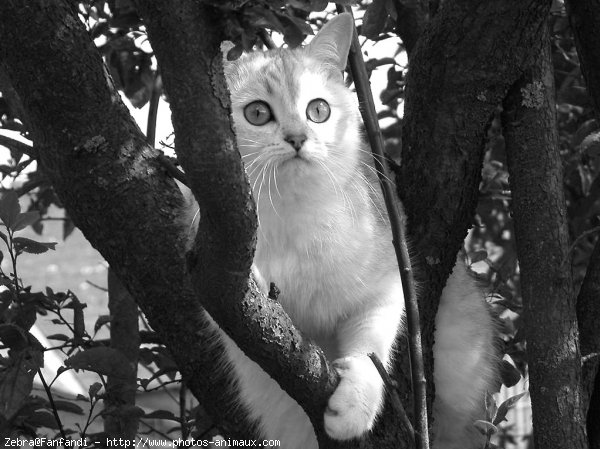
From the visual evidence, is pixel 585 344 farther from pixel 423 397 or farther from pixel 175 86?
pixel 175 86

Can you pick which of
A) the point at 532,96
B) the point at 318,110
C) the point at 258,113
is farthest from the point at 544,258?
the point at 258,113

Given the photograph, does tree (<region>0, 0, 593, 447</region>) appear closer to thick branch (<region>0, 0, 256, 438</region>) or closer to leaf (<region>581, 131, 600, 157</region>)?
thick branch (<region>0, 0, 256, 438</region>)

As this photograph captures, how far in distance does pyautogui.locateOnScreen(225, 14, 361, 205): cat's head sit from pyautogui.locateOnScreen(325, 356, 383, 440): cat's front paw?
0.59 metres

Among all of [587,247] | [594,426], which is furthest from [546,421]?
[587,247]

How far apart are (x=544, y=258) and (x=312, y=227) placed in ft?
2.32

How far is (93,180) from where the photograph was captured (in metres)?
2.22

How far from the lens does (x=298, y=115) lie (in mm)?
2426

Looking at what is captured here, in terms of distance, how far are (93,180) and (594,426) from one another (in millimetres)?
1675

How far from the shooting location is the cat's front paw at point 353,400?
203 cm

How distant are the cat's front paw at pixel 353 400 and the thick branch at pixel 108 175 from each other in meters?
0.46

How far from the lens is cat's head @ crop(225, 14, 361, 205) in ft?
7.81

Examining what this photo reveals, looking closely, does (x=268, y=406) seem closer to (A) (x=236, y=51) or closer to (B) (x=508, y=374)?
(B) (x=508, y=374)

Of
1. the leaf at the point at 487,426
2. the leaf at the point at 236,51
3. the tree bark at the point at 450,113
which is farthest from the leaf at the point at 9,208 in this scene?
the leaf at the point at 487,426

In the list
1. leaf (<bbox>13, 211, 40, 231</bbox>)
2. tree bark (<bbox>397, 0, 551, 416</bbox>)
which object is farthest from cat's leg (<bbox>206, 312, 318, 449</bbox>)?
leaf (<bbox>13, 211, 40, 231</bbox>)
